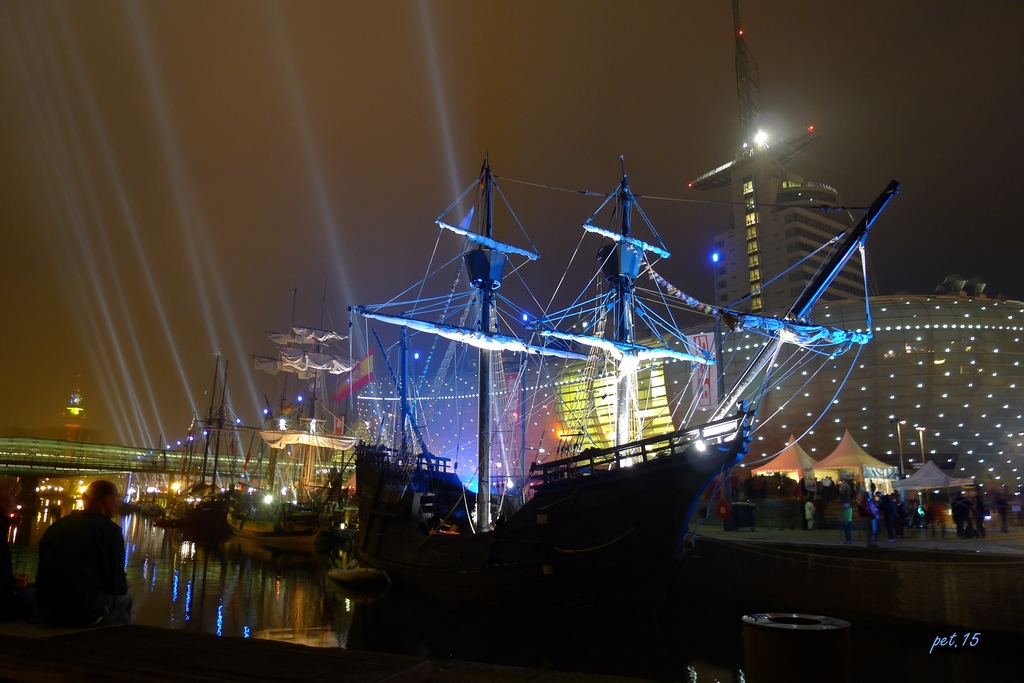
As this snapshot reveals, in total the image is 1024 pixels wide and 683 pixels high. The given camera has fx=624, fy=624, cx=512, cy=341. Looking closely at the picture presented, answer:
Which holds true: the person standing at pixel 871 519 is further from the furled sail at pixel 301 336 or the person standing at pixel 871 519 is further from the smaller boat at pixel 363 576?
the furled sail at pixel 301 336

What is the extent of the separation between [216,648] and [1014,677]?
43.4 feet

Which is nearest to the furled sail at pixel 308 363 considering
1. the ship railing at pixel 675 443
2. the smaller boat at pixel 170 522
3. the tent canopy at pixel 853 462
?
the smaller boat at pixel 170 522

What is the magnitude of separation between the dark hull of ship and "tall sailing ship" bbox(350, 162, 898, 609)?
0.09 feet

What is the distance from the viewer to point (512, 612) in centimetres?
1645

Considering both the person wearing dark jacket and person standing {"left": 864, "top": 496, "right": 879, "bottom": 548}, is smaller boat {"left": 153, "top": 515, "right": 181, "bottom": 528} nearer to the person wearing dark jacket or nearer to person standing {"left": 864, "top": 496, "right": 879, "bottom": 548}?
person standing {"left": 864, "top": 496, "right": 879, "bottom": 548}

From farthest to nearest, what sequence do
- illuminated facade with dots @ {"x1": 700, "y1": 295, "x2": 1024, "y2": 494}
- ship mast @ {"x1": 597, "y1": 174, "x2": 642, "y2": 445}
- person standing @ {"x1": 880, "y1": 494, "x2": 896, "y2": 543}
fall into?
illuminated facade with dots @ {"x1": 700, "y1": 295, "x2": 1024, "y2": 494}, ship mast @ {"x1": 597, "y1": 174, "x2": 642, "y2": 445}, person standing @ {"x1": 880, "y1": 494, "x2": 896, "y2": 543}

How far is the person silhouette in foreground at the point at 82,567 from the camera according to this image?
14.1 ft

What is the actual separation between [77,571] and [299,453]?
57174 millimetres

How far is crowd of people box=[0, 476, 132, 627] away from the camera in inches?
170

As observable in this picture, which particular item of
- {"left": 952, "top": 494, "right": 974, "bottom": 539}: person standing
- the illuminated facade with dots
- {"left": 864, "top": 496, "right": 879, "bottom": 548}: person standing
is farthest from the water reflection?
the illuminated facade with dots

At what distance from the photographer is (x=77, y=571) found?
14.4 feet

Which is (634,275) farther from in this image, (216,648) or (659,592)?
(216,648)

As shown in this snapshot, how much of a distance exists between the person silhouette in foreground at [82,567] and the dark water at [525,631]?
5.88 meters

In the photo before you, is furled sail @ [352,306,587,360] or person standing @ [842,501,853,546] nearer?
person standing @ [842,501,853,546]
